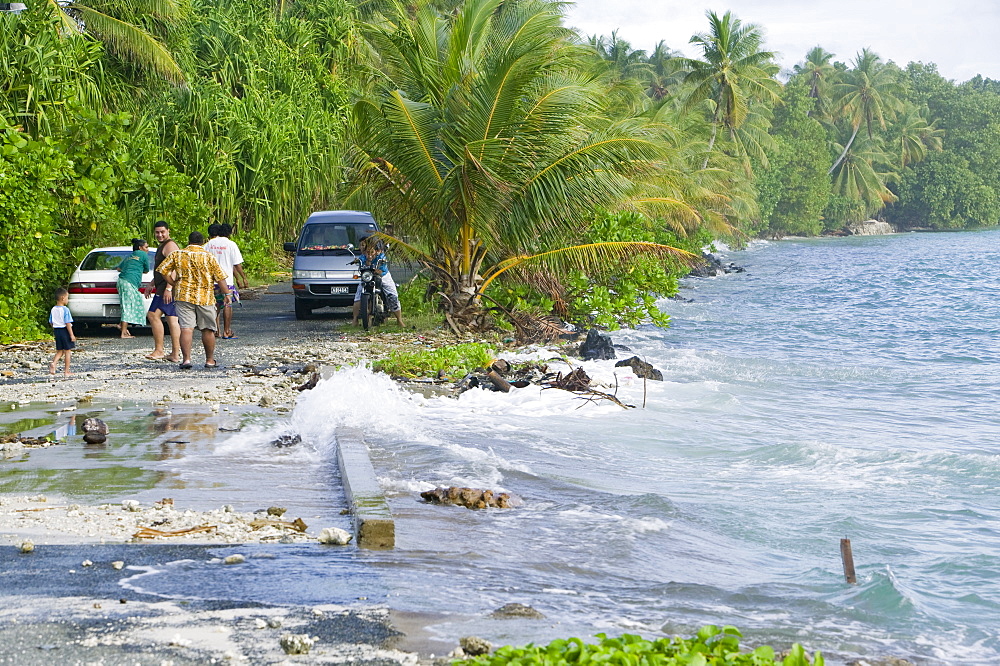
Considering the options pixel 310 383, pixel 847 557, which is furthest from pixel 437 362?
pixel 847 557

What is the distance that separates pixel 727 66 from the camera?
183 ft

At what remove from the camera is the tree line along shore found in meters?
17.7

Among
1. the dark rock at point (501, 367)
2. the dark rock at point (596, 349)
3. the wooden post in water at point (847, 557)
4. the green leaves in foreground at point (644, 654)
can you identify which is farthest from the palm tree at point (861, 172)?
the green leaves in foreground at point (644, 654)

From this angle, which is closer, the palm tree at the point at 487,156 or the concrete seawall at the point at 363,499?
the concrete seawall at the point at 363,499

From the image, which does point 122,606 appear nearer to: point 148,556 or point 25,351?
point 148,556

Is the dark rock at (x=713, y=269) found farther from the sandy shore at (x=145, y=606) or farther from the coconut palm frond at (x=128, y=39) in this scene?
the sandy shore at (x=145, y=606)

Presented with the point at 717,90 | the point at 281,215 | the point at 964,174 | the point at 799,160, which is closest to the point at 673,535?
the point at 281,215

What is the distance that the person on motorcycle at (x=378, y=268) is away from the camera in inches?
715

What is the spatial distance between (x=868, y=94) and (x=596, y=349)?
8272cm

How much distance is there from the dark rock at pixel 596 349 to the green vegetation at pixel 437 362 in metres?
2.91

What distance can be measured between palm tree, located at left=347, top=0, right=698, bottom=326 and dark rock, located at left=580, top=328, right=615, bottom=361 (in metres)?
1.53

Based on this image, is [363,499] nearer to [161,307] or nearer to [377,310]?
[161,307]

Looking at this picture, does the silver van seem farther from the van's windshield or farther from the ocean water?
the ocean water

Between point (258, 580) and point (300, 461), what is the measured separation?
11.3 feet
